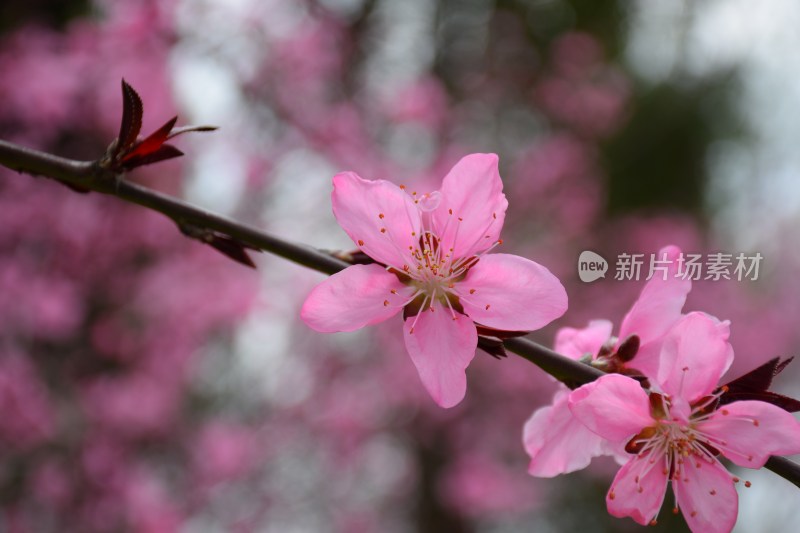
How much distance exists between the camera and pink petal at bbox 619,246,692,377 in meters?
0.66

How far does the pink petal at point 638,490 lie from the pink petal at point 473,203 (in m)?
0.23

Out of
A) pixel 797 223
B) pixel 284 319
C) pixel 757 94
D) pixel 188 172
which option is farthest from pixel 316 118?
pixel 797 223

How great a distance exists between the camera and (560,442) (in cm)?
69

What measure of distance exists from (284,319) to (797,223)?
4.49m

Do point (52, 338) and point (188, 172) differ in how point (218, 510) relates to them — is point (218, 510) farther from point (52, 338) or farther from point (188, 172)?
point (188, 172)

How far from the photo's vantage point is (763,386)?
590 millimetres

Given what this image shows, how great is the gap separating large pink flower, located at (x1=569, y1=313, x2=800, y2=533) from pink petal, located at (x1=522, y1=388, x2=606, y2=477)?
0.05 metres

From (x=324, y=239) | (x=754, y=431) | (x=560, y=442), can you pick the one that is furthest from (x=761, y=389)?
(x=324, y=239)

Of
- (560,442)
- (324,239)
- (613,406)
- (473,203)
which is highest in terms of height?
(473,203)

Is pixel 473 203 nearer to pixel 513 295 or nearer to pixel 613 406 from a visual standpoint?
pixel 513 295

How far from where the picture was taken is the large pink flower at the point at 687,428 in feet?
1.86

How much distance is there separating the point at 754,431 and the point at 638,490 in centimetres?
11

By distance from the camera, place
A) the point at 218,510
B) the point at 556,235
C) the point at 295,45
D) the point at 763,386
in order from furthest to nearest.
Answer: the point at 556,235, the point at 218,510, the point at 295,45, the point at 763,386

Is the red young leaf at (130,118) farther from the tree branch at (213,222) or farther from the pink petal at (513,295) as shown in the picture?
the pink petal at (513,295)
